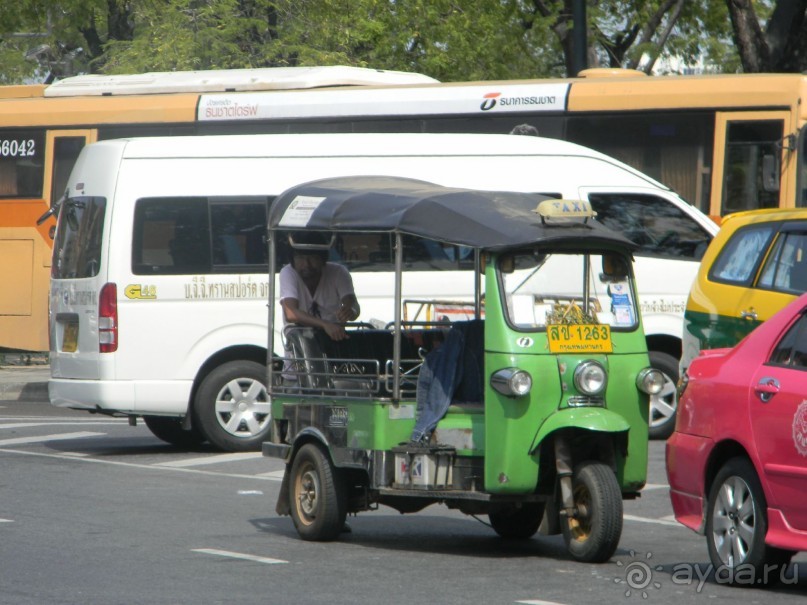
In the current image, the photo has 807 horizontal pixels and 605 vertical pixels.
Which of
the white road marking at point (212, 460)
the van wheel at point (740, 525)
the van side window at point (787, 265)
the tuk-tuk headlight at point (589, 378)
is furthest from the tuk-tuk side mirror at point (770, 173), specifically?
the van wheel at point (740, 525)

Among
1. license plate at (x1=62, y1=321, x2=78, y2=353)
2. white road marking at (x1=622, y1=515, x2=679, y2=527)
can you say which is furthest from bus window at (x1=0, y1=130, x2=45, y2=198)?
white road marking at (x1=622, y1=515, x2=679, y2=527)

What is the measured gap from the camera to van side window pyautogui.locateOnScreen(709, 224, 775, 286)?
11383mm

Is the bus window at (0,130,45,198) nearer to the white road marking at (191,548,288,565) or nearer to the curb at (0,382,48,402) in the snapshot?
the curb at (0,382,48,402)

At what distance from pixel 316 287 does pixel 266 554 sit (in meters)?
2.21

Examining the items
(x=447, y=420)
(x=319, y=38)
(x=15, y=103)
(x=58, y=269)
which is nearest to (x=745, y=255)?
(x=447, y=420)

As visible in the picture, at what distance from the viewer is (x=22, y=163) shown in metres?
20.8

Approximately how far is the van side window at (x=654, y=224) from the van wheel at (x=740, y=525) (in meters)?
7.64

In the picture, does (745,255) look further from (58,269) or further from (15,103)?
(15,103)

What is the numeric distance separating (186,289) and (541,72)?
63.9 feet

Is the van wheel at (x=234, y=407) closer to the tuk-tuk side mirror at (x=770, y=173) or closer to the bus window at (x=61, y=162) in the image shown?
the tuk-tuk side mirror at (x=770, y=173)

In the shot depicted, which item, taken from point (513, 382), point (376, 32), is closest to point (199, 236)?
point (513, 382)

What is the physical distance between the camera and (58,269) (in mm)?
14859

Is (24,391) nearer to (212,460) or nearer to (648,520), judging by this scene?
(212,460)

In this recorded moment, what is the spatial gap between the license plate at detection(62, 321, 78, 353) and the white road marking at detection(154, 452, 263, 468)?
149 centimetres
